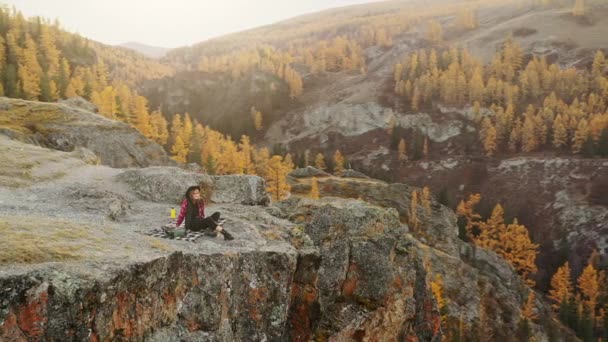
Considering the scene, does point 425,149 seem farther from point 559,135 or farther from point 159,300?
point 159,300

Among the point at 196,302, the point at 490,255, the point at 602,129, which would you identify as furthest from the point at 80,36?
the point at 602,129

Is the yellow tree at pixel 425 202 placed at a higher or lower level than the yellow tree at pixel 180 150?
lower

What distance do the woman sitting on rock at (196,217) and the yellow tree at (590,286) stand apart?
111 m

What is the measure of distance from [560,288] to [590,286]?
31.2 ft

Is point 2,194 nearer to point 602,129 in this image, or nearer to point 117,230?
point 117,230

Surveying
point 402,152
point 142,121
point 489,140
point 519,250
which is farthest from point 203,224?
point 489,140

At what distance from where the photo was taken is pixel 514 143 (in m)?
157

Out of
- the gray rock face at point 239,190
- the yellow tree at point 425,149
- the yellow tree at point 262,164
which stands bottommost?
the yellow tree at point 425,149

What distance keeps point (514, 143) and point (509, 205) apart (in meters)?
32.3

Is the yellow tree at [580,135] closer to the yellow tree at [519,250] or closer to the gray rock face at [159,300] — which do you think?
the yellow tree at [519,250]

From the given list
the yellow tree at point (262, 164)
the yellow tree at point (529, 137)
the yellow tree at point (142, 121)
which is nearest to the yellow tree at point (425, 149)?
the yellow tree at point (529, 137)

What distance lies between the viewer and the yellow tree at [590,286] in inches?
3907

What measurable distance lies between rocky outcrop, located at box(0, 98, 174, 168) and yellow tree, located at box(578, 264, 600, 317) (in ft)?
342

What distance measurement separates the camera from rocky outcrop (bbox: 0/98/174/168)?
51.1 meters
